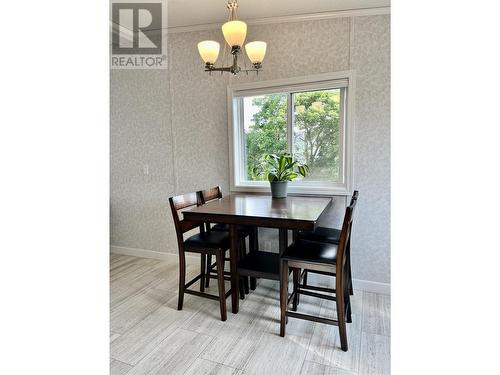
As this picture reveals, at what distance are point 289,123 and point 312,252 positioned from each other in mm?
1358

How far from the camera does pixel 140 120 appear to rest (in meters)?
3.22

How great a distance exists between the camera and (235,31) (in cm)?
177

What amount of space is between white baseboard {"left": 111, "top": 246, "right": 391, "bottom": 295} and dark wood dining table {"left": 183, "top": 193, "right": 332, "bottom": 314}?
Answer: 0.88m

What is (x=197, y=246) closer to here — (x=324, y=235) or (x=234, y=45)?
(x=324, y=235)

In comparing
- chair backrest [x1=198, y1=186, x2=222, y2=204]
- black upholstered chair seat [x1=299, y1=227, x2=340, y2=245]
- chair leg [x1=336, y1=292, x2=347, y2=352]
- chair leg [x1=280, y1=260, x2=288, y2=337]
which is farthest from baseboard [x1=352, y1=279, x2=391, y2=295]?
chair backrest [x1=198, y1=186, x2=222, y2=204]

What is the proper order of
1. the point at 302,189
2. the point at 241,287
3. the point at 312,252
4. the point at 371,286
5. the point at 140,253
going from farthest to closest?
the point at 140,253 < the point at 302,189 < the point at 371,286 < the point at 241,287 < the point at 312,252

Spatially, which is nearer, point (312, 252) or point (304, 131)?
point (312, 252)

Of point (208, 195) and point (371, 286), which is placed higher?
point (208, 195)

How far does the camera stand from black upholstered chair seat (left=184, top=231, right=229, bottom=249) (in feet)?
6.99

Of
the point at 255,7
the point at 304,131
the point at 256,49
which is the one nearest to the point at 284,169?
the point at 304,131
